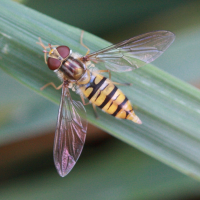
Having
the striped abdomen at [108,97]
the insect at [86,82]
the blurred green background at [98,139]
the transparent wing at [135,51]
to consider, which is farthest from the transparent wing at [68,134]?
the transparent wing at [135,51]

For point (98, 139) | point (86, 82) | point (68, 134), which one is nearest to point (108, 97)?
point (86, 82)

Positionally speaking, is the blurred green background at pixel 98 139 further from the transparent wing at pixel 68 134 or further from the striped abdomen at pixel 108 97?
the striped abdomen at pixel 108 97

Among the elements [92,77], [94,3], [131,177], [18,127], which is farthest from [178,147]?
[94,3]

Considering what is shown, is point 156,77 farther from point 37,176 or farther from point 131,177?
point 37,176

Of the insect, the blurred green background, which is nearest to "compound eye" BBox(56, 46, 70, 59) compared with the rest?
the insect

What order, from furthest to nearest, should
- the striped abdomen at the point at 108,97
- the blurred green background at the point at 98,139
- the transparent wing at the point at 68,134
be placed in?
the blurred green background at the point at 98,139
the striped abdomen at the point at 108,97
the transparent wing at the point at 68,134
